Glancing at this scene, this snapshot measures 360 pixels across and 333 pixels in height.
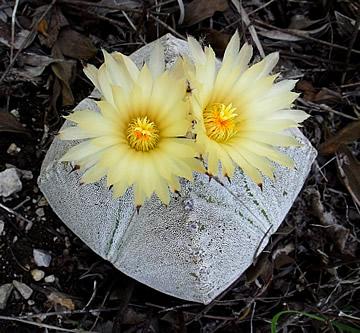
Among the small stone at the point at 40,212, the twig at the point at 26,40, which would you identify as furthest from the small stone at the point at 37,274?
the twig at the point at 26,40

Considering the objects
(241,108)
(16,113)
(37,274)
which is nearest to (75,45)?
(16,113)

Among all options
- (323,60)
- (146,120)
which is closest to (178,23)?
(323,60)

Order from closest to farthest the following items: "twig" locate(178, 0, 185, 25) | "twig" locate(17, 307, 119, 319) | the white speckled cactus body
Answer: the white speckled cactus body
"twig" locate(17, 307, 119, 319)
"twig" locate(178, 0, 185, 25)

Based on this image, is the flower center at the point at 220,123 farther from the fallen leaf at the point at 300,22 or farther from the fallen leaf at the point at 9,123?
the fallen leaf at the point at 300,22

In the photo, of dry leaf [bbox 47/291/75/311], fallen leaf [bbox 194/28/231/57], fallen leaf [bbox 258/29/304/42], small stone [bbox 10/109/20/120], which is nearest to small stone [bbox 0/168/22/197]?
small stone [bbox 10/109/20/120]

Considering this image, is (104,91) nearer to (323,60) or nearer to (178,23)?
(178,23)

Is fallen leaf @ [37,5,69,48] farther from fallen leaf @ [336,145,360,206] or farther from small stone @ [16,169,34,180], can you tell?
fallen leaf @ [336,145,360,206]
